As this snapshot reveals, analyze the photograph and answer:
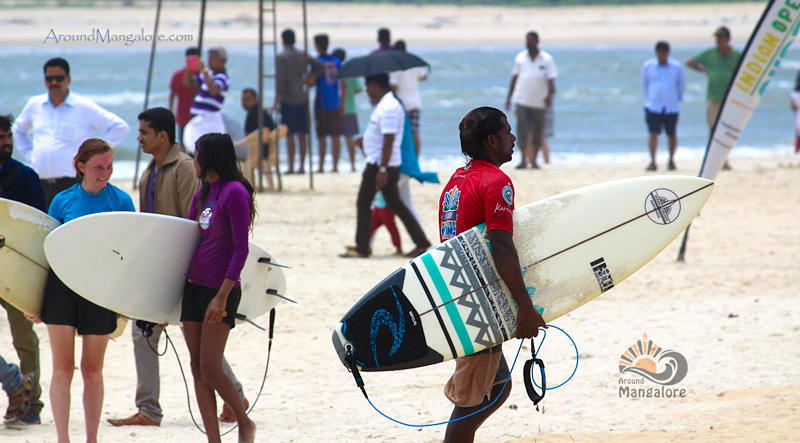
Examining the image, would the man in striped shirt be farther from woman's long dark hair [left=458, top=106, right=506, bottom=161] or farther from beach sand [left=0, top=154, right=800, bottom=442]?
woman's long dark hair [left=458, top=106, right=506, bottom=161]

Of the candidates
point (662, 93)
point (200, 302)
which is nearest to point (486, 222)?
point (200, 302)

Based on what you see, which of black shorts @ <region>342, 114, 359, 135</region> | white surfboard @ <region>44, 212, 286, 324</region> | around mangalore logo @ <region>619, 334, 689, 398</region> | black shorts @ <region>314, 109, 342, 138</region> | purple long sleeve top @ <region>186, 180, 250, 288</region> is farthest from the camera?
black shorts @ <region>342, 114, 359, 135</region>

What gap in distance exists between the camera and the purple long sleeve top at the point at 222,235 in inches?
146

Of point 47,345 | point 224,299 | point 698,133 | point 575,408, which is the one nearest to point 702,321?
point 575,408

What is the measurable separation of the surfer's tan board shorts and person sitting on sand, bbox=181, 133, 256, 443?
103cm

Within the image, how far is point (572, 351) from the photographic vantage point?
5.67 metres

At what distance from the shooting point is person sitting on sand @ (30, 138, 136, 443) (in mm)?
3855

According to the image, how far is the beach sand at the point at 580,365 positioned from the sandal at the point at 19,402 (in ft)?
0.31

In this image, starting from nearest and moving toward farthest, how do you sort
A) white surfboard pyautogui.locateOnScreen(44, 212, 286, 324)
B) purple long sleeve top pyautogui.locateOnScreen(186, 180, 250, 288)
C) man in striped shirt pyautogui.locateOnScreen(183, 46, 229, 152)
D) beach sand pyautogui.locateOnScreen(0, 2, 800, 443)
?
1. purple long sleeve top pyautogui.locateOnScreen(186, 180, 250, 288)
2. white surfboard pyautogui.locateOnScreen(44, 212, 286, 324)
3. beach sand pyautogui.locateOnScreen(0, 2, 800, 443)
4. man in striped shirt pyautogui.locateOnScreen(183, 46, 229, 152)

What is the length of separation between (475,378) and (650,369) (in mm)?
2257

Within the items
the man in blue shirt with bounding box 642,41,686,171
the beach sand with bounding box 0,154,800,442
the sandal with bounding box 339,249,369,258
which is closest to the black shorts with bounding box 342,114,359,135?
the man in blue shirt with bounding box 642,41,686,171

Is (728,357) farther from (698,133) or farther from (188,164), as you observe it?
(698,133)

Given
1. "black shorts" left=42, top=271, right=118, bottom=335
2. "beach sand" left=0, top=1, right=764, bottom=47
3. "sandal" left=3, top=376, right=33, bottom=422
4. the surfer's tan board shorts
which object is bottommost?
"sandal" left=3, top=376, right=33, bottom=422

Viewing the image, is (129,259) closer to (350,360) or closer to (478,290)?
(350,360)
